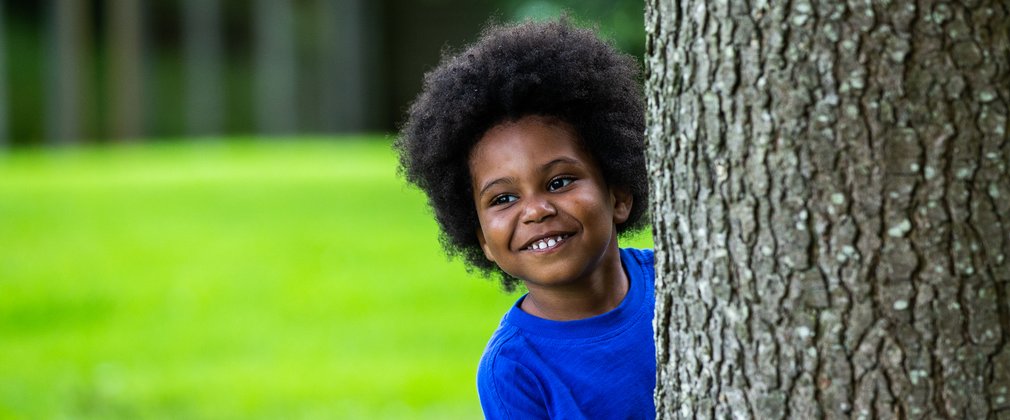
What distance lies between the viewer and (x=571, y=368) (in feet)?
9.75

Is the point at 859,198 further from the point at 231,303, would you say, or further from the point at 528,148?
the point at 231,303

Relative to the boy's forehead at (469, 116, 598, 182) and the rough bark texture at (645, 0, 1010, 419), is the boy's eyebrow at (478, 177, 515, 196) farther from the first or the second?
the rough bark texture at (645, 0, 1010, 419)

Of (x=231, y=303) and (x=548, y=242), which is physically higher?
(x=548, y=242)

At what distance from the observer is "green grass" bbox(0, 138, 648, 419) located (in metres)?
7.07

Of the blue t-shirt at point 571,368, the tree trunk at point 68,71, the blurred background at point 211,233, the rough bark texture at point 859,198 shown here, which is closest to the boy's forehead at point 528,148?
the blue t-shirt at point 571,368

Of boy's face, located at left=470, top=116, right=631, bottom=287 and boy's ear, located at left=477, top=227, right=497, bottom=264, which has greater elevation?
boy's face, located at left=470, top=116, right=631, bottom=287

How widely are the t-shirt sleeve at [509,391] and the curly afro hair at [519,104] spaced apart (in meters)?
0.47

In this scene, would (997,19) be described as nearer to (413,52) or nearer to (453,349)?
(453,349)

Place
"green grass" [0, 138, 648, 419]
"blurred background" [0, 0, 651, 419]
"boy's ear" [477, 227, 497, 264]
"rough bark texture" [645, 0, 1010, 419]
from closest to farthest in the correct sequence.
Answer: "rough bark texture" [645, 0, 1010, 419] < "boy's ear" [477, 227, 497, 264] < "green grass" [0, 138, 648, 419] < "blurred background" [0, 0, 651, 419]

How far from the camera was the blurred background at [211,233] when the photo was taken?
287 inches

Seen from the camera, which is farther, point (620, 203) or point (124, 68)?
point (124, 68)

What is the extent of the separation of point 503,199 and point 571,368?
0.41 meters

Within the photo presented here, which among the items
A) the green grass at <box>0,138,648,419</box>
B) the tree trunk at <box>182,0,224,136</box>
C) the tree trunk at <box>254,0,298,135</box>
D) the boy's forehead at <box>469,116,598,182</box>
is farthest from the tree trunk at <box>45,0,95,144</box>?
the boy's forehead at <box>469,116,598,182</box>

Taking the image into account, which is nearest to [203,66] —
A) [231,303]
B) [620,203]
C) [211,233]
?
[211,233]
